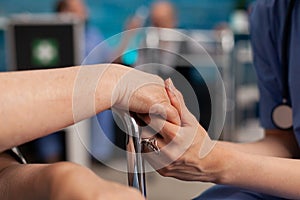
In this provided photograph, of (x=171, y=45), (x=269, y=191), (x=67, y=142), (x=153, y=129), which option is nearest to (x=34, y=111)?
(x=153, y=129)

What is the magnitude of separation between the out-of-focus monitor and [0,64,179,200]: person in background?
1455mm

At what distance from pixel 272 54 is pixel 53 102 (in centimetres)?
44

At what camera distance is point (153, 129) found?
1.74 feet

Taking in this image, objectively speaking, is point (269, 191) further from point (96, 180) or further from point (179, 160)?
point (96, 180)

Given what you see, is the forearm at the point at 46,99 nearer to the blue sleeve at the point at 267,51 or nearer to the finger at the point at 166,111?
the finger at the point at 166,111

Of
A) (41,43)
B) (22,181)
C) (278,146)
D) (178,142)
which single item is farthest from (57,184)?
(41,43)

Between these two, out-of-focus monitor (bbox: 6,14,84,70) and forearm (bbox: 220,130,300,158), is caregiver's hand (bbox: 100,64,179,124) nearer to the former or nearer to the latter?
forearm (bbox: 220,130,300,158)

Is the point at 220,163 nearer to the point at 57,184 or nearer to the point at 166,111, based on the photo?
the point at 166,111

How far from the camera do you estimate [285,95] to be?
0.79 m

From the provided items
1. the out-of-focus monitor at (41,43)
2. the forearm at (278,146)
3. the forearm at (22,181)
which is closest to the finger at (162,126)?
the forearm at (22,181)

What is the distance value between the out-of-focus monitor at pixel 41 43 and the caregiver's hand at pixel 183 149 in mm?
1433

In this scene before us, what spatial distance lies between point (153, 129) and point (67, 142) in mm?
1460

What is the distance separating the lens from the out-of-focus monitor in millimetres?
1934

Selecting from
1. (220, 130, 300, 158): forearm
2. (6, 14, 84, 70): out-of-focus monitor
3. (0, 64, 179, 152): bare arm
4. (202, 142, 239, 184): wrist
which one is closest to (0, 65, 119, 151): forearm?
(0, 64, 179, 152): bare arm
